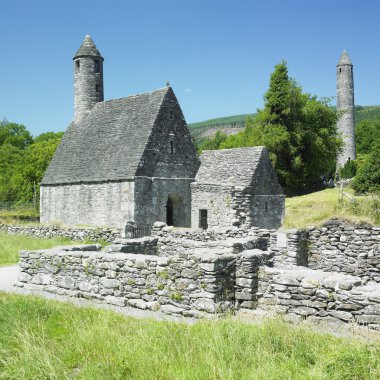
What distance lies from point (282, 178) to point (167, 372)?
128 ft

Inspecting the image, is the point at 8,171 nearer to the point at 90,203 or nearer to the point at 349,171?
the point at 90,203

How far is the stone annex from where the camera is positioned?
25031 mm

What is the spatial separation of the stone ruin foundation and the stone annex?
34.3ft

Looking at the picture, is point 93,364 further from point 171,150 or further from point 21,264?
point 171,150

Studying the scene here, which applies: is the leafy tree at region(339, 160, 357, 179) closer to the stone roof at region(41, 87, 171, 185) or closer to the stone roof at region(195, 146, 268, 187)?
the stone roof at region(195, 146, 268, 187)

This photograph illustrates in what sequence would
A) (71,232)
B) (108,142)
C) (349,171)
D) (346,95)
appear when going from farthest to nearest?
(346,95)
(349,171)
(108,142)
(71,232)

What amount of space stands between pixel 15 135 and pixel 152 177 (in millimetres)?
70475

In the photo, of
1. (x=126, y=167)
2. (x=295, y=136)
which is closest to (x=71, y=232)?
(x=126, y=167)

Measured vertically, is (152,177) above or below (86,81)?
below

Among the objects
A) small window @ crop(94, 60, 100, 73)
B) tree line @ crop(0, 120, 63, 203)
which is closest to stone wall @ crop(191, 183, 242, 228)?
small window @ crop(94, 60, 100, 73)

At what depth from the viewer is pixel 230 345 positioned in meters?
6.46

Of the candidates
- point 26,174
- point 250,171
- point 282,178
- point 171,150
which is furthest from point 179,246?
point 26,174

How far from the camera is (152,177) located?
26.0 metres

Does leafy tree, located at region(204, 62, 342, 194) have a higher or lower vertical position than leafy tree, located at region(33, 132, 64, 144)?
lower
